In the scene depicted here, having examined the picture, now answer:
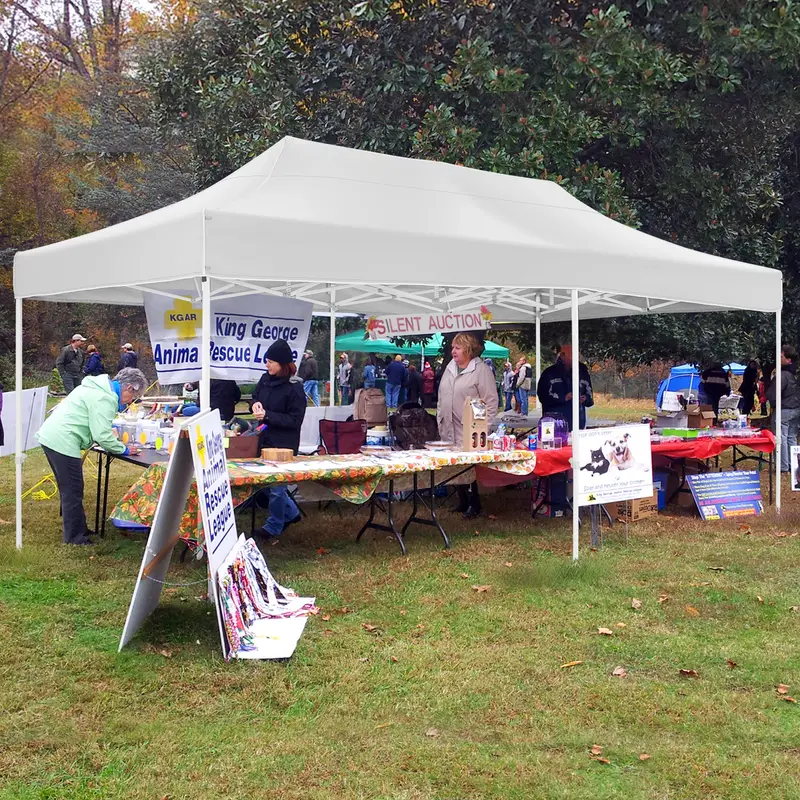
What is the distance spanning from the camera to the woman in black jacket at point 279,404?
6902mm

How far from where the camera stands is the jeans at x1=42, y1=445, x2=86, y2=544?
6.86 m

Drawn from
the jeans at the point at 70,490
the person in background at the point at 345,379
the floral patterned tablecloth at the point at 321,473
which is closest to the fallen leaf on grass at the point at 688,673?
the floral patterned tablecloth at the point at 321,473

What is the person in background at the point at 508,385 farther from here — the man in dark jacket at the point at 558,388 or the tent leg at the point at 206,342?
the tent leg at the point at 206,342

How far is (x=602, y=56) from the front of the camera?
10.2m

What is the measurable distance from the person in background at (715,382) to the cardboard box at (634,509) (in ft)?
15.9

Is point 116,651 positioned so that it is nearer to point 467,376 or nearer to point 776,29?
point 467,376

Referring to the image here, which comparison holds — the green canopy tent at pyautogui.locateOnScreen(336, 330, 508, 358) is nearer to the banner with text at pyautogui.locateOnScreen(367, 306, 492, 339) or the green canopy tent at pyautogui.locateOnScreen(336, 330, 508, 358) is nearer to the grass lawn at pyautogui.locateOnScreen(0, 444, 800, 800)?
the banner with text at pyautogui.locateOnScreen(367, 306, 492, 339)

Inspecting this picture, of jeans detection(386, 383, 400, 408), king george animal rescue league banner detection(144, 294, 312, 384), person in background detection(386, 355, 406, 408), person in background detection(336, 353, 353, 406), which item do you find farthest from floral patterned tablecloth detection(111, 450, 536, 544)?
person in background detection(336, 353, 353, 406)

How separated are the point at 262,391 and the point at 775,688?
13.9 ft

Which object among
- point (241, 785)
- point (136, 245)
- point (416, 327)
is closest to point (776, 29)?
point (416, 327)

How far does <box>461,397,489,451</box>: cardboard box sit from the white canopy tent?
101 cm

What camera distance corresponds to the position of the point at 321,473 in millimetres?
6148

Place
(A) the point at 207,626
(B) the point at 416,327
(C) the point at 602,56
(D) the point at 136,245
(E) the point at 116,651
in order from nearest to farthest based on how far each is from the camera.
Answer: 1. (E) the point at 116,651
2. (A) the point at 207,626
3. (D) the point at 136,245
4. (B) the point at 416,327
5. (C) the point at 602,56

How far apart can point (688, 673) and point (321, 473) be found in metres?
2.75
